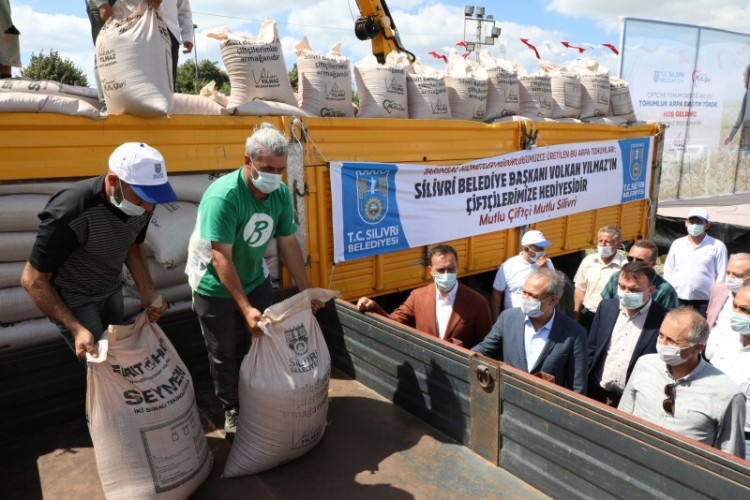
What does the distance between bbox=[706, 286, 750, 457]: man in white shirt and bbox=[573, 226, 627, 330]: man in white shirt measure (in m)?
1.26

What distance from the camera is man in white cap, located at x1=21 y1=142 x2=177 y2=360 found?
2072mm

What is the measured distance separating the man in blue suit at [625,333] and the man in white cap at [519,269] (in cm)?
104

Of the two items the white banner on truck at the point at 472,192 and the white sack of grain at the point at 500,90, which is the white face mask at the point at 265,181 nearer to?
the white banner on truck at the point at 472,192

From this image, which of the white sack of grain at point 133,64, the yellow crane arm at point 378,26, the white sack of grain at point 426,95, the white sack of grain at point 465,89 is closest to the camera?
the white sack of grain at point 133,64

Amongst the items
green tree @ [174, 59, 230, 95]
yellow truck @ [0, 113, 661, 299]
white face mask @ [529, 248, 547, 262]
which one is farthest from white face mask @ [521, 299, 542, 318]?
green tree @ [174, 59, 230, 95]

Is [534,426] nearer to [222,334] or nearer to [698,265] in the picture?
[222,334]

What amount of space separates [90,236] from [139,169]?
370mm

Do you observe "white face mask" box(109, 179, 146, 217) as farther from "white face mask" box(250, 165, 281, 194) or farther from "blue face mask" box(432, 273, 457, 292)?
"blue face mask" box(432, 273, 457, 292)

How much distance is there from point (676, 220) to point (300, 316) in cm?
751

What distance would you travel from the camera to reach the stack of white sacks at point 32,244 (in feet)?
8.62

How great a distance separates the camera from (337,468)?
94.7 inches

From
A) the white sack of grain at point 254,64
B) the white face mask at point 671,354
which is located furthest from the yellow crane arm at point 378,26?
the white face mask at point 671,354

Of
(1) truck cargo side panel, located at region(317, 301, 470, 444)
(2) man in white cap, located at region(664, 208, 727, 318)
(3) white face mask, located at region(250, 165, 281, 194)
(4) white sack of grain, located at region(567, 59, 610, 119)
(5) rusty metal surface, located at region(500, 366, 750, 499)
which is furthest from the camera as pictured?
(4) white sack of grain, located at region(567, 59, 610, 119)

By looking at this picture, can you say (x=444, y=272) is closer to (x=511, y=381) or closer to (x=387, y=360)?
(x=387, y=360)
